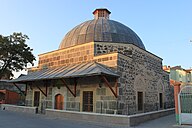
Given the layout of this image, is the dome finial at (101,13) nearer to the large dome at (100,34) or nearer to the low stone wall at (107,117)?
the large dome at (100,34)

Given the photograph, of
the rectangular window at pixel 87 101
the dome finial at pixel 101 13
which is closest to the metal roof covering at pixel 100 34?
the dome finial at pixel 101 13

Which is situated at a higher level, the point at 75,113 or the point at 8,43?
the point at 8,43

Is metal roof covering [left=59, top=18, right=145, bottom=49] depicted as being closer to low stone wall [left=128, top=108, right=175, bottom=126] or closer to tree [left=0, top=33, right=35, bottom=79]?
low stone wall [left=128, top=108, right=175, bottom=126]

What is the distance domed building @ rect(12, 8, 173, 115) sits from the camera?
32.9 ft

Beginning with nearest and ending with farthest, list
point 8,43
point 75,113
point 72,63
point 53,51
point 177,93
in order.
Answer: point 177,93, point 75,113, point 72,63, point 53,51, point 8,43

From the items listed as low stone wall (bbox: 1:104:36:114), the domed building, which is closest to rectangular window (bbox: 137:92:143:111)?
the domed building

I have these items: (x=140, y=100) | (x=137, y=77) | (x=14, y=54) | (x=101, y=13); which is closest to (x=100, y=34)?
(x=137, y=77)

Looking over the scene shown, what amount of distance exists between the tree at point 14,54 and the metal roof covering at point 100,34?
938cm

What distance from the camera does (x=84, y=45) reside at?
12297 millimetres

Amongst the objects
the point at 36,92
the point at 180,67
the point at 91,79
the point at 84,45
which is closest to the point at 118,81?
the point at 91,79

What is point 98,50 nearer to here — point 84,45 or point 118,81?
point 84,45

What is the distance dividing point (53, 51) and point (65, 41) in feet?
4.25

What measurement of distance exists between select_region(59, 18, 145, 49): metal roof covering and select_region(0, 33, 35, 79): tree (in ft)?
30.8

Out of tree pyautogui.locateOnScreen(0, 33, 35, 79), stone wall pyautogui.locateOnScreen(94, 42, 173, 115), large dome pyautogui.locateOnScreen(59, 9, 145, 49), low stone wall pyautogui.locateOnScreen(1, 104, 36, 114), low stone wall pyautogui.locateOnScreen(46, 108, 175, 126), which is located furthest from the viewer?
tree pyautogui.locateOnScreen(0, 33, 35, 79)
